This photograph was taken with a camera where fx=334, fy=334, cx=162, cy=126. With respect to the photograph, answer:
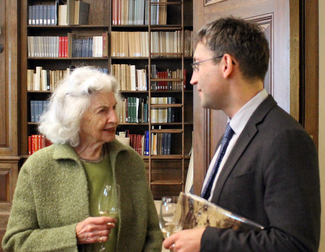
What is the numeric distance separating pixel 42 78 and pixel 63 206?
151 inches

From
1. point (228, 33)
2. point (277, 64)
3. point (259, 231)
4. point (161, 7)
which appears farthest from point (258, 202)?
point (161, 7)

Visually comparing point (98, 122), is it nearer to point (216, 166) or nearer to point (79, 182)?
point (79, 182)

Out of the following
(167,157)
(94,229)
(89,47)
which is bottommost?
(167,157)

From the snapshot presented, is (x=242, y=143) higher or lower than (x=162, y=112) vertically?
lower

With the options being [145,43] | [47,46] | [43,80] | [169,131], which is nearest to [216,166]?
[169,131]

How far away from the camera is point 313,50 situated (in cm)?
174

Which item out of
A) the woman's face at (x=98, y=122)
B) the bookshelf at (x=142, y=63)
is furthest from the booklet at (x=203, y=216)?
the bookshelf at (x=142, y=63)

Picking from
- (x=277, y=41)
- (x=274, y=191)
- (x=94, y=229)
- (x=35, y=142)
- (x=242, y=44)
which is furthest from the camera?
(x=35, y=142)

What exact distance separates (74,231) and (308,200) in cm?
90

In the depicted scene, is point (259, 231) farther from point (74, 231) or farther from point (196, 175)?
point (196, 175)

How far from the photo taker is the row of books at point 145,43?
4898 millimetres

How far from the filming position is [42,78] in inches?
192

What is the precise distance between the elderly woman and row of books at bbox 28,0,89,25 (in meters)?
3.57

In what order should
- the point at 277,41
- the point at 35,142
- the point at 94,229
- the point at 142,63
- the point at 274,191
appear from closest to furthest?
1. the point at 274,191
2. the point at 94,229
3. the point at 277,41
4. the point at 35,142
5. the point at 142,63
